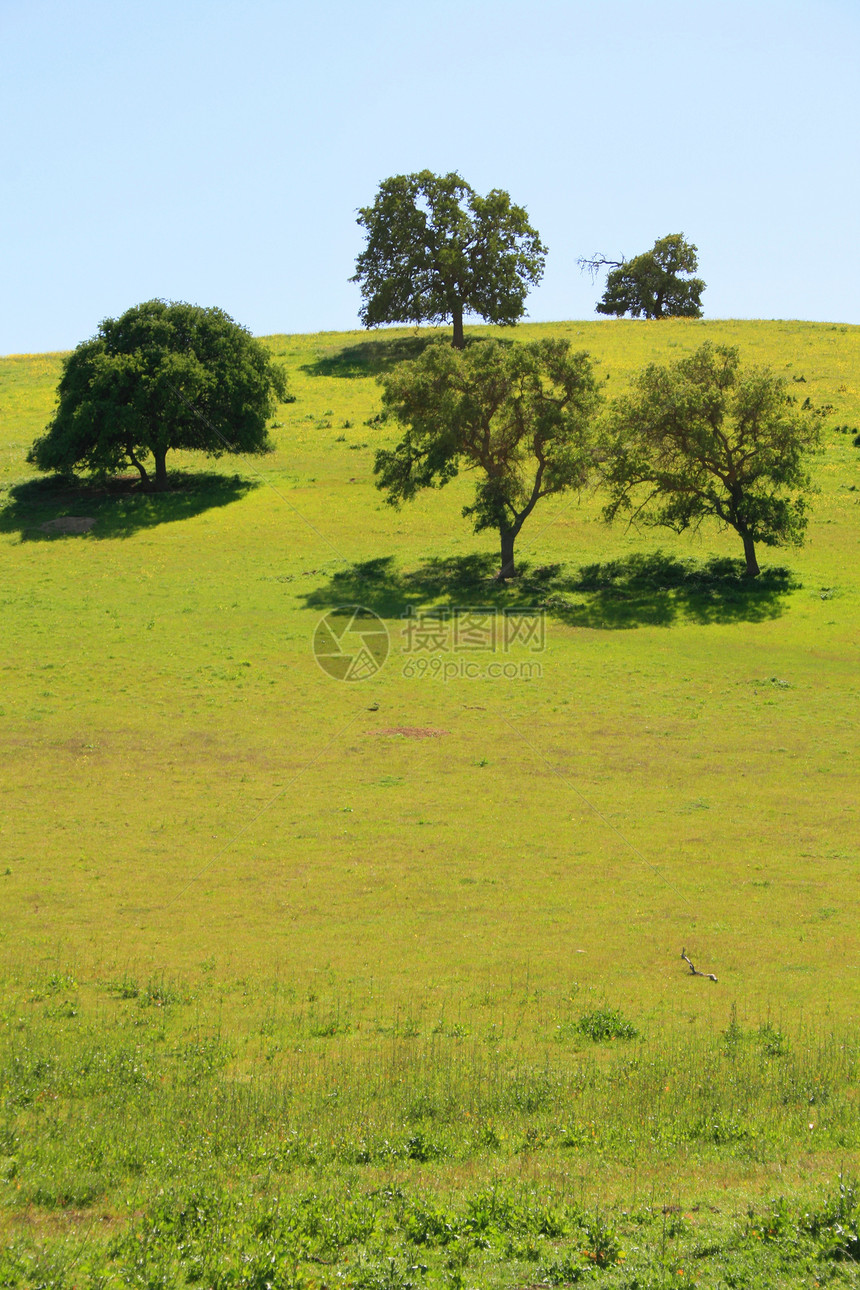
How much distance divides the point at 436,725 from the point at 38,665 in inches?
589

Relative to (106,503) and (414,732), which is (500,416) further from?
(106,503)

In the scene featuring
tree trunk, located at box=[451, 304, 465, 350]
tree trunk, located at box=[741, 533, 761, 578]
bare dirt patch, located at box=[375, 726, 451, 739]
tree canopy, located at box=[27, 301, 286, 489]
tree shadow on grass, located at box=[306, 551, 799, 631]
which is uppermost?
tree trunk, located at box=[451, 304, 465, 350]

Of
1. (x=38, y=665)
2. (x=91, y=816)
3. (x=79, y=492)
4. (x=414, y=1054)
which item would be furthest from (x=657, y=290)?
(x=414, y=1054)

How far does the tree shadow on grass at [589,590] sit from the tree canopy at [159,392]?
1397 centimetres

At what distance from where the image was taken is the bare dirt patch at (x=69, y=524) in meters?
50.6

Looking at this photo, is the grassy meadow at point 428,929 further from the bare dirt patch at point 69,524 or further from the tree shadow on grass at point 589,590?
the bare dirt patch at point 69,524

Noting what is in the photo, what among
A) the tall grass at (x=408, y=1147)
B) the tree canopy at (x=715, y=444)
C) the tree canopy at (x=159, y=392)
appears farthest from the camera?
the tree canopy at (x=159, y=392)

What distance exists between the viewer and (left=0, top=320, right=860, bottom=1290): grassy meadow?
849cm

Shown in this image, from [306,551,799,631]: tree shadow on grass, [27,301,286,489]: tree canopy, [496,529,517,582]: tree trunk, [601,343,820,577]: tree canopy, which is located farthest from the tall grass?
[27,301,286,489]: tree canopy

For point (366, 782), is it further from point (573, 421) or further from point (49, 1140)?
point (573, 421)

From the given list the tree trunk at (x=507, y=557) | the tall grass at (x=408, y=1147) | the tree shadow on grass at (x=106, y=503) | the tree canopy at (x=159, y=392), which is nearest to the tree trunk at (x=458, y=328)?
the tree canopy at (x=159, y=392)

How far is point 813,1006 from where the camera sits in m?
14.1

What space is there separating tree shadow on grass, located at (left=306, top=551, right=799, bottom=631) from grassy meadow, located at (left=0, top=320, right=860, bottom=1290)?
0.22 m

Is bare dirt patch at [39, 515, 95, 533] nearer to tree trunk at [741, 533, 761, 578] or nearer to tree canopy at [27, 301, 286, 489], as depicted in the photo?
tree canopy at [27, 301, 286, 489]
